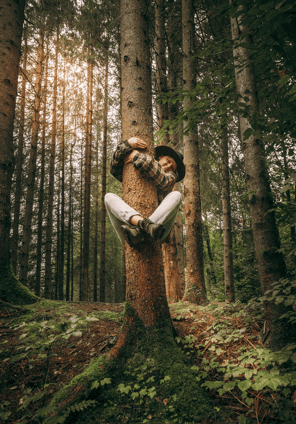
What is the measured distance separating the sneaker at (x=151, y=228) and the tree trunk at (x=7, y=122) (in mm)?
3369

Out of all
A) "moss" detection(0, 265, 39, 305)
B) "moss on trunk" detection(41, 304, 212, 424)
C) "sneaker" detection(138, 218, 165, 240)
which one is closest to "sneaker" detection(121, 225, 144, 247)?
"sneaker" detection(138, 218, 165, 240)

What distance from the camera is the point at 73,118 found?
12.9 m

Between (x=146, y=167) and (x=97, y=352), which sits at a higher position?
(x=146, y=167)

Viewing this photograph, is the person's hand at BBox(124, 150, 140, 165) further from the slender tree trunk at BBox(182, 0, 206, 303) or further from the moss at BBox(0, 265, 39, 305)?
the moss at BBox(0, 265, 39, 305)

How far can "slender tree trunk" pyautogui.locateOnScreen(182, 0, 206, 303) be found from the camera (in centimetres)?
515

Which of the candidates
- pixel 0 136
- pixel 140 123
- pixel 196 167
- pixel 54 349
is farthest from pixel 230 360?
pixel 0 136

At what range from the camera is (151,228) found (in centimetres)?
249

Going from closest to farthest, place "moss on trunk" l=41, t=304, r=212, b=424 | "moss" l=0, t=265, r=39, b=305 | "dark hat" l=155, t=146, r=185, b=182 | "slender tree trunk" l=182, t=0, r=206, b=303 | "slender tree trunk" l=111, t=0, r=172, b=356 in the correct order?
1. "moss on trunk" l=41, t=304, r=212, b=424
2. "slender tree trunk" l=111, t=0, r=172, b=356
3. "dark hat" l=155, t=146, r=185, b=182
4. "moss" l=0, t=265, r=39, b=305
5. "slender tree trunk" l=182, t=0, r=206, b=303

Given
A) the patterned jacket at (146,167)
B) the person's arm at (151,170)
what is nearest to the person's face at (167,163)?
the patterned jacket at (146,167)

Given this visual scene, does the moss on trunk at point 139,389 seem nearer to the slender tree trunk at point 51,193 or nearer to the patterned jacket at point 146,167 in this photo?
the patterned jacket at point 146,167

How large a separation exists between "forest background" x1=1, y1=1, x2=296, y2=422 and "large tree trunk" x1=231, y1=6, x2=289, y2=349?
2 centimetres

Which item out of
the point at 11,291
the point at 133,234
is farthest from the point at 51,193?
the point at 133,234

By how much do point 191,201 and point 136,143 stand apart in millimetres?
2973

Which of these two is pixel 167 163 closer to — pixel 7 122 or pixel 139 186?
pixel 139 186
